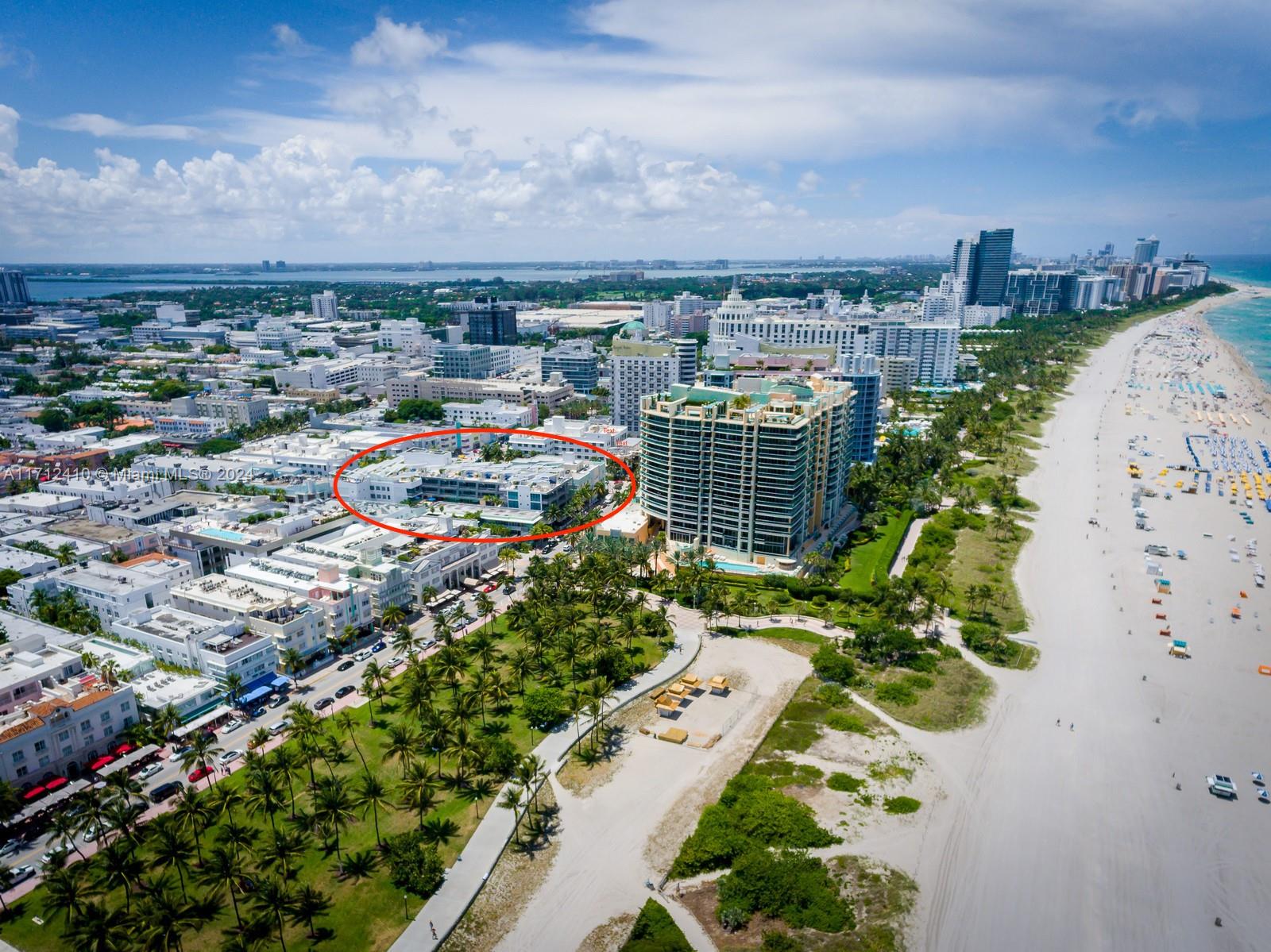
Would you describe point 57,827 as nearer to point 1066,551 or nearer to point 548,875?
point 548,875

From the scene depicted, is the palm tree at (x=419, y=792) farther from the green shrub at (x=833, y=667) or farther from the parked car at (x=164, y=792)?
the green shrub at (x=833, y=667)

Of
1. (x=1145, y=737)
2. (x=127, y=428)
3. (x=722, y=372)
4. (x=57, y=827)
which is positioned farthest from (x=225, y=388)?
(x=1145, y=737)

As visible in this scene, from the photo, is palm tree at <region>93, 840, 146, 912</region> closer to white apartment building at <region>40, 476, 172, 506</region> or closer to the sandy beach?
the sandy beach

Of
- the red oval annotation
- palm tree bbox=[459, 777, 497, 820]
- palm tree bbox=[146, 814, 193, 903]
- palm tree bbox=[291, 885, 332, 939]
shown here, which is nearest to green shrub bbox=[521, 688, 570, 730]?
palm tree bbox=[459, 777, 497, 820]

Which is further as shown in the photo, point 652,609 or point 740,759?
point 652,609

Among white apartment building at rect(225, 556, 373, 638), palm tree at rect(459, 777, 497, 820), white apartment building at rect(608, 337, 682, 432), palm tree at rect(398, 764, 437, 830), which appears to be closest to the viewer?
palm tree at rect(398, 764, 437, 830)
